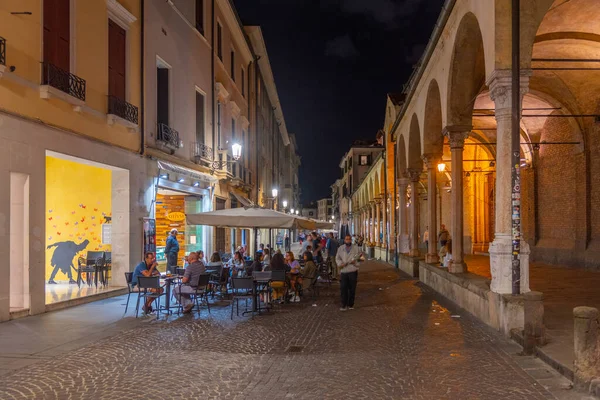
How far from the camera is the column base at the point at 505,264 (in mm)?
9320

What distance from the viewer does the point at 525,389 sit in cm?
628

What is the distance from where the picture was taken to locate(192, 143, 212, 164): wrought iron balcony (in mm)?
20312

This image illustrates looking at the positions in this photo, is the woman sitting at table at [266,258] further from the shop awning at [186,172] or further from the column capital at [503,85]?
the column capital at [503,85]

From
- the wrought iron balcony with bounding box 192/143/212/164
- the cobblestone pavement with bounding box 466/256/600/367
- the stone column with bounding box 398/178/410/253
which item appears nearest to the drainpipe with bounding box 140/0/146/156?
the wrought iron balcony with bounding box 192/143/212/164

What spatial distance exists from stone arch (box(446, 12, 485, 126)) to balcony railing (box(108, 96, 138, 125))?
8.42 m

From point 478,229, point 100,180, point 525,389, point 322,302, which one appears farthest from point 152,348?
point 478,229

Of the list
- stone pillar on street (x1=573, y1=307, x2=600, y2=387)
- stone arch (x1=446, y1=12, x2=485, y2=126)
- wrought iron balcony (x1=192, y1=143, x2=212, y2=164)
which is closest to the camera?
stone pillar on street (x1=573, y1=307, x2=600, y2=387)

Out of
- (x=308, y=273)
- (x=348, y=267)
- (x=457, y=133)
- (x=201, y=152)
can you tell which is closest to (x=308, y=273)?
(x=308, y=273)

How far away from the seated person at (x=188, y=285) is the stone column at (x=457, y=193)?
6469 millimetres

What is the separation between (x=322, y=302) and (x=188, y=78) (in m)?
9.99

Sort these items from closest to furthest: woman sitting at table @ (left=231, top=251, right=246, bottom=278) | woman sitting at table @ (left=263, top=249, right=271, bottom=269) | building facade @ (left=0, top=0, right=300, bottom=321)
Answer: building facade @ (left=0, top=0, right=300, bottom=321)
woman sitting at table @ (left=263, top=249, right=271, bottom=269)
woman sitting at table @ (left=231, top=251, right=246, bottom=278)

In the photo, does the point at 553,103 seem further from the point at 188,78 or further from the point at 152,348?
the point at 152,348

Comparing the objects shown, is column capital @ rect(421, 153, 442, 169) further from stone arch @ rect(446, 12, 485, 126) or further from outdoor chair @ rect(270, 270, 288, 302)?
outdoor chair @ rect(270, 270, 288, 302)

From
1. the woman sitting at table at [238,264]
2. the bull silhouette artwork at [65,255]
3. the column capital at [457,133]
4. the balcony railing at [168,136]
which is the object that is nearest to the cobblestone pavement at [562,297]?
the column capital at [457,133]
